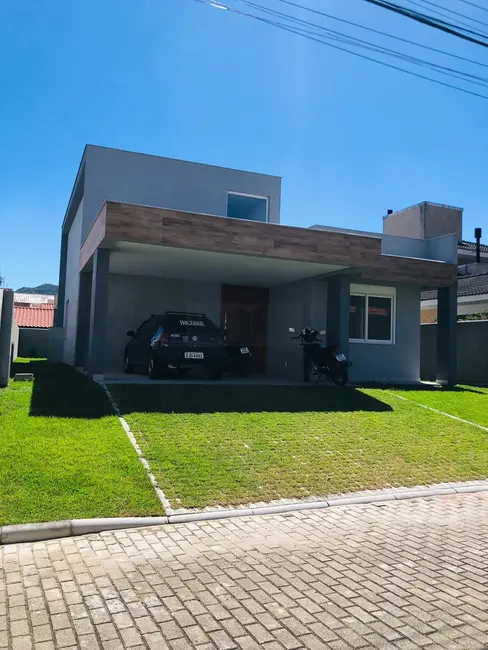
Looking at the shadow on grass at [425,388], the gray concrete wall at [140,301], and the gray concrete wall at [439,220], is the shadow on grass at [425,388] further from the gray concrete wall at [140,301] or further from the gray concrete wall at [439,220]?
the gray concrete wall at [439,220]

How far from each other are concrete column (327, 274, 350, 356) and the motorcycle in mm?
371

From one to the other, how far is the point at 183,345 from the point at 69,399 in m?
2.87

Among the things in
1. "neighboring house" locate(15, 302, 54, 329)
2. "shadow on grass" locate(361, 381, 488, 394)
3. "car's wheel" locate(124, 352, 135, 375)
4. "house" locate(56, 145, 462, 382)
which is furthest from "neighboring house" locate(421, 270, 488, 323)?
"neighboring house" locate(15, 302, 54, 329)

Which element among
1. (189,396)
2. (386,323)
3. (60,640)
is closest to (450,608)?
(60,640)

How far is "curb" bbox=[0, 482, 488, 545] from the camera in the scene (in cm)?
443

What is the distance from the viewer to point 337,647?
2.92 metres

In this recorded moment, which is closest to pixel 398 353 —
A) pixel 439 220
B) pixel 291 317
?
pixel 291 317

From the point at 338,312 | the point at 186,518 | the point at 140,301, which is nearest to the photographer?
the point at 186,518

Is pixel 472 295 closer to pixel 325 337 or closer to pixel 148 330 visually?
pixel 325 337

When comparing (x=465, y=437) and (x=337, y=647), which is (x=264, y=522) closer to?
(x=337, y=647)

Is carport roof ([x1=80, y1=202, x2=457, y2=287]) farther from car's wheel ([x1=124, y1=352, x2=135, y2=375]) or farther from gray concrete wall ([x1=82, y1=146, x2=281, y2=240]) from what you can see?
gray concrete wall ([x1=82, y1=146, x2=281, y2=240])

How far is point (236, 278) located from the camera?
48.3 feet

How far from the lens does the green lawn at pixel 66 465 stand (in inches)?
193

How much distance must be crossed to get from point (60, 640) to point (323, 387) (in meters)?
9.22
